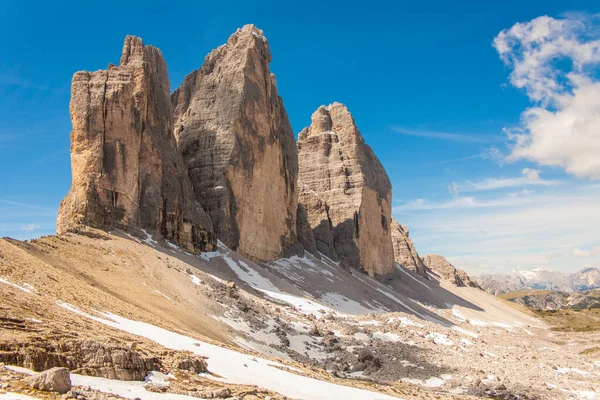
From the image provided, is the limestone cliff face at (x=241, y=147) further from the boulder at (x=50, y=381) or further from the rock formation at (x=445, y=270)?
the rock formation at (x=445, y=270)

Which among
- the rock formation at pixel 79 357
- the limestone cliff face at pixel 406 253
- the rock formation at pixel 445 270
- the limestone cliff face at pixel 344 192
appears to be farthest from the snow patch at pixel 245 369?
the rock formation at pixel 445 270

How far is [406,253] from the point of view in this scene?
382ft

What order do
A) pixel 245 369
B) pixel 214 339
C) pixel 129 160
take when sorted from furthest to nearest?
pixel 129 160
pixel 214 339
pixel 245 369

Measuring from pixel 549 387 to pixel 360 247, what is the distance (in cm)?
6251

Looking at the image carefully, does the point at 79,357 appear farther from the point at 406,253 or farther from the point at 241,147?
the point at 406,253

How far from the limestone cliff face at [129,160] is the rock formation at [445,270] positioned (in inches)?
3530

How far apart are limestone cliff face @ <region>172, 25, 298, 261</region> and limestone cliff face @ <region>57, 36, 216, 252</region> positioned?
22.4ft

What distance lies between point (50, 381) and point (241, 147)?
54.8 meters

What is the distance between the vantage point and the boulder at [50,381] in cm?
946

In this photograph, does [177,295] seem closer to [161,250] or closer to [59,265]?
[59,265]

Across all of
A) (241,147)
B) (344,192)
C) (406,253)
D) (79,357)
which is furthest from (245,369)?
(406,253)

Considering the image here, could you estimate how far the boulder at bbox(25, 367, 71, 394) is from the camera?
9.46 meters

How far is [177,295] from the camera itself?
33.2 metres

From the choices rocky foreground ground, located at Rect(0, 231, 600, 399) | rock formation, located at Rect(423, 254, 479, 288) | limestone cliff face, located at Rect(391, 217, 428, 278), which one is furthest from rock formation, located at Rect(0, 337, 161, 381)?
rock formation, located at Rect(423, 254, 479, 288)
